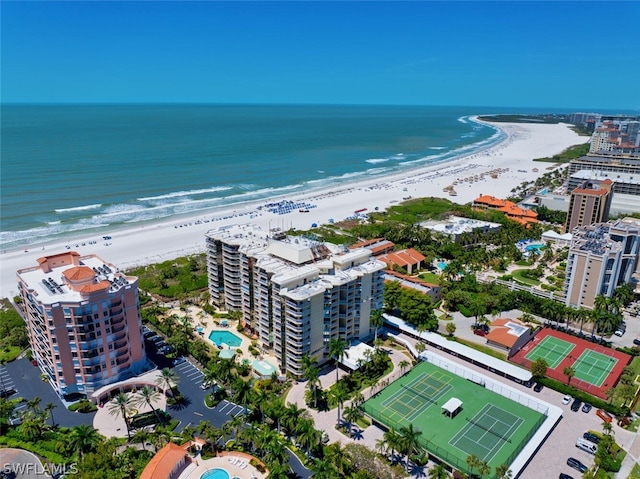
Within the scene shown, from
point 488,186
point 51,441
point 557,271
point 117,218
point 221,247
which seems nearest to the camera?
point 51,441

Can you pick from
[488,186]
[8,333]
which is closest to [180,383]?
[8,333]

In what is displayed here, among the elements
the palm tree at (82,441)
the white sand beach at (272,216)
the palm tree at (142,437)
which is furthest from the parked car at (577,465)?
the white sand beach at (272,216)

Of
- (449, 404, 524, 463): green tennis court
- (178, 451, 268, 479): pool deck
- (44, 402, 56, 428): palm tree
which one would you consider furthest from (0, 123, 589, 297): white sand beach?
(449, 404, 524, 463): green tennis court

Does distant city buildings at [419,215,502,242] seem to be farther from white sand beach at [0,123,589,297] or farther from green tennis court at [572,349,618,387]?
green tennis court at [572,349,618,387]

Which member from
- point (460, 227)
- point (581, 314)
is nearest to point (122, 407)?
point (581, 314)

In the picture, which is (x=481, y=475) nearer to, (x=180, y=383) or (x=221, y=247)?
(x=180, y=383)

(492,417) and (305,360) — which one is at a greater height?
(305,360)
